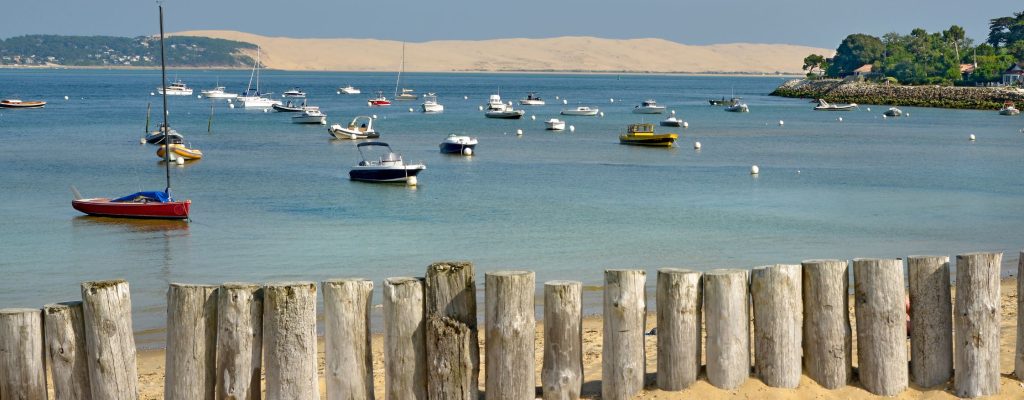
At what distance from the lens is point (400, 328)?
8656mm

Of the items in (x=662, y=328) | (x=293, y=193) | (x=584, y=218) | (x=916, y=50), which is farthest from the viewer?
(x=916, y=50)

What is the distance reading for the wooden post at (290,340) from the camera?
8.42 meters

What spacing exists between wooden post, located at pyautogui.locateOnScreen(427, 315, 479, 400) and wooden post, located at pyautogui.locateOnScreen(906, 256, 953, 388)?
3.48m

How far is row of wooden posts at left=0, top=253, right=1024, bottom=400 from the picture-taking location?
846 centimetres

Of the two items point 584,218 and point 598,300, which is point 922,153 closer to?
point 584,218

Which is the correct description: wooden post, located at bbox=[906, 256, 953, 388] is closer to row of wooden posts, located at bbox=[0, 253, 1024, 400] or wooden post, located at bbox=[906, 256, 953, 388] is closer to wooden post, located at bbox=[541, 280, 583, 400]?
row of wooden posts, located at bbox=[0, 253, 1024, 400]

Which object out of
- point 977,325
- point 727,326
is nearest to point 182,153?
point 727,326

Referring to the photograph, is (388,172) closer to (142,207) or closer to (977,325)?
(142,207)

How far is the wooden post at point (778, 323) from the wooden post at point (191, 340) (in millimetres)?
4019

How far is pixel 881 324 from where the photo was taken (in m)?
9.17

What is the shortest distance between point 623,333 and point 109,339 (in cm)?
366

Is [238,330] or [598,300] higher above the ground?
[238,330]

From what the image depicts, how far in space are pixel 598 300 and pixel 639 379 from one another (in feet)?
38.7

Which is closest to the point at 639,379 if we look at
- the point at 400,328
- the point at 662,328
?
the point at 662,328
